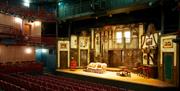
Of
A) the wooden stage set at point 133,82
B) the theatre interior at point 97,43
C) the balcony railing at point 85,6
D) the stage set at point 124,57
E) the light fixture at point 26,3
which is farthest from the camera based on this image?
the light fixture at point 26,3

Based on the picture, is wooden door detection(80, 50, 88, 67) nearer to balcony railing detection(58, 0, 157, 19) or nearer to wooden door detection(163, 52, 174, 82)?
balcony railing detection(58, 0, 157, 19)

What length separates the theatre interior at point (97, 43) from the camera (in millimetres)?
15211

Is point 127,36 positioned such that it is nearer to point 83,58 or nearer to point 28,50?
point 83,58

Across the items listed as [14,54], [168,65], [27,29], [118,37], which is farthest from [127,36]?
[14,54]

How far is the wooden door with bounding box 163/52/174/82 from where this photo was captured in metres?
14.4

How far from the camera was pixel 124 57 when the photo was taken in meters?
21.5

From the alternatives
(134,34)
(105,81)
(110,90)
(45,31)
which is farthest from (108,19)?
(110,90)

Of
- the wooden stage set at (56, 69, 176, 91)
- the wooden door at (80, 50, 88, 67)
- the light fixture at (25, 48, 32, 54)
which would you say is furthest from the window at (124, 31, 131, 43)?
the light fixture at (25, 48, 32, 54)

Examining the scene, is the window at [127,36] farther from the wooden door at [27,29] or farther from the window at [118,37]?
the wooden door at [27,29]

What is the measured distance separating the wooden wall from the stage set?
3.49m

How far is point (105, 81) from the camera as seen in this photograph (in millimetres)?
16312

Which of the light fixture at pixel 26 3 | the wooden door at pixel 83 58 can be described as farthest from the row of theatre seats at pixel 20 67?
the light fixture at pixel 26 3

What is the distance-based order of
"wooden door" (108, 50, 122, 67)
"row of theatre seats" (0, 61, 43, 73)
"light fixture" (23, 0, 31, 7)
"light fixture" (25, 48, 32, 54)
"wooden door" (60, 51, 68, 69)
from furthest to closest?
1. "light fixture" (23, 0, 31, 7)
2. "light fixture" (25, 48, 32, 54)
3. "wooden door" (60, 51, 68, 69)
4. "wooden door" (108, 50, 122, 67)
5. "row of theatre seats" (0, 61, 43, 73)

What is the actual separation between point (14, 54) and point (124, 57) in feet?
34.3
